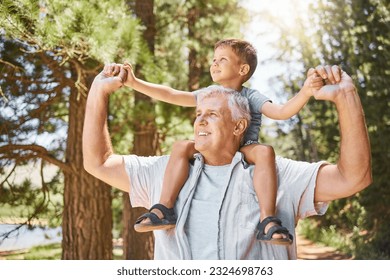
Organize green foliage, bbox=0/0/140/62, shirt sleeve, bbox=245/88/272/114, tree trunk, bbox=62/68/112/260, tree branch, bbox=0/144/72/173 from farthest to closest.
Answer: tree trunk, bbox=62/68/112/260
tree branch, bbox=0/144/72/173
green foliage, bbox=0/0/140/62
shirt sleeve, bbox=245/88/272/114

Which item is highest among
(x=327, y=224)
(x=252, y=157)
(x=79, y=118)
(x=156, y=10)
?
(x=156, y=10)

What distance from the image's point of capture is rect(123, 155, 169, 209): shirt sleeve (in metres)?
1.14

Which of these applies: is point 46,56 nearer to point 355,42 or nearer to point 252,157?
point 252,157

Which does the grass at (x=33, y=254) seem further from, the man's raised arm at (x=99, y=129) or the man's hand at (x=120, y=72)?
the man's hand at (x=120, y=72)

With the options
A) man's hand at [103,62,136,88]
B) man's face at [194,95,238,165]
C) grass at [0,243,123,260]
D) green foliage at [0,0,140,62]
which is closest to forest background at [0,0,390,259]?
green foliage at [0,0,140,62]

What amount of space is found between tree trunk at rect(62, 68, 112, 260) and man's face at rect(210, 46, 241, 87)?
1.67 meters

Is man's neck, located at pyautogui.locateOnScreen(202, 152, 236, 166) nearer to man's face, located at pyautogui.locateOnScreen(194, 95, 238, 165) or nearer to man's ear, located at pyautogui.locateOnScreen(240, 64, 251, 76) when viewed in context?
man's face, located at pyautogui.locateOnScreen(194, 95, 238, 165)

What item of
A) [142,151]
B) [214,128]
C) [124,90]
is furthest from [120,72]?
[142,151]

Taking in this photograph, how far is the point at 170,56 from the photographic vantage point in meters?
4.72

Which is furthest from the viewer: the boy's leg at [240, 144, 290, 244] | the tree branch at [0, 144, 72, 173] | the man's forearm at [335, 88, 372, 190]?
the tree branch at [0, 144, 72, 173]

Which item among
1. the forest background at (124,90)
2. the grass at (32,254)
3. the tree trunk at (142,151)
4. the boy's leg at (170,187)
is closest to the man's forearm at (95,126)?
the boy's leg at (170,187)
